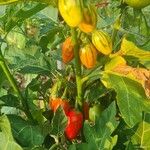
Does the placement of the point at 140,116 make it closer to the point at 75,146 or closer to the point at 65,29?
the point at 75,146

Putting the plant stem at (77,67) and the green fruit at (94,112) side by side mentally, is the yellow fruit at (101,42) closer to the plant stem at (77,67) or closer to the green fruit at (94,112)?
the plant stem at (77,67)

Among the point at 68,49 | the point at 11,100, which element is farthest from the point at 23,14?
the point at 11,100

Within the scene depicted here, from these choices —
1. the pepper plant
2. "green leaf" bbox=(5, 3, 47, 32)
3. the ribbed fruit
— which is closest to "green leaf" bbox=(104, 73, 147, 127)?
the pepper plant

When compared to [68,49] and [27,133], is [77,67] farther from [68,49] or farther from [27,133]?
[27,133]

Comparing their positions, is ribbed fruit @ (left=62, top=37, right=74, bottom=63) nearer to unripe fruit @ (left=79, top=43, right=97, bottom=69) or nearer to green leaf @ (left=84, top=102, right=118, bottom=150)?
unripe fruit @ (left=79, top=43, right=97, bottom=69)

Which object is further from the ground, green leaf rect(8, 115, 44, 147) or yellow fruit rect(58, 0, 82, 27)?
yellow fruit rect(58, 0, 82, 27)

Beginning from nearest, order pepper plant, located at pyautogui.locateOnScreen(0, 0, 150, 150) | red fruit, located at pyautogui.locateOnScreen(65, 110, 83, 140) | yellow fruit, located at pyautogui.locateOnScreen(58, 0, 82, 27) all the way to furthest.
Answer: yellow fruit, located at pyautogui.locateOnScreen(58, 0, 82, 27) → pepper plant, located at pyautogui.locateOnScreen(0, 0, 150, 150) → red fruit, located at pyautogui.locateOnScreen(65, 110, 83, 140)

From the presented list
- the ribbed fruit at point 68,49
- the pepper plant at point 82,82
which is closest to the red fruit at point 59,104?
the pepper plant at point 82,82
